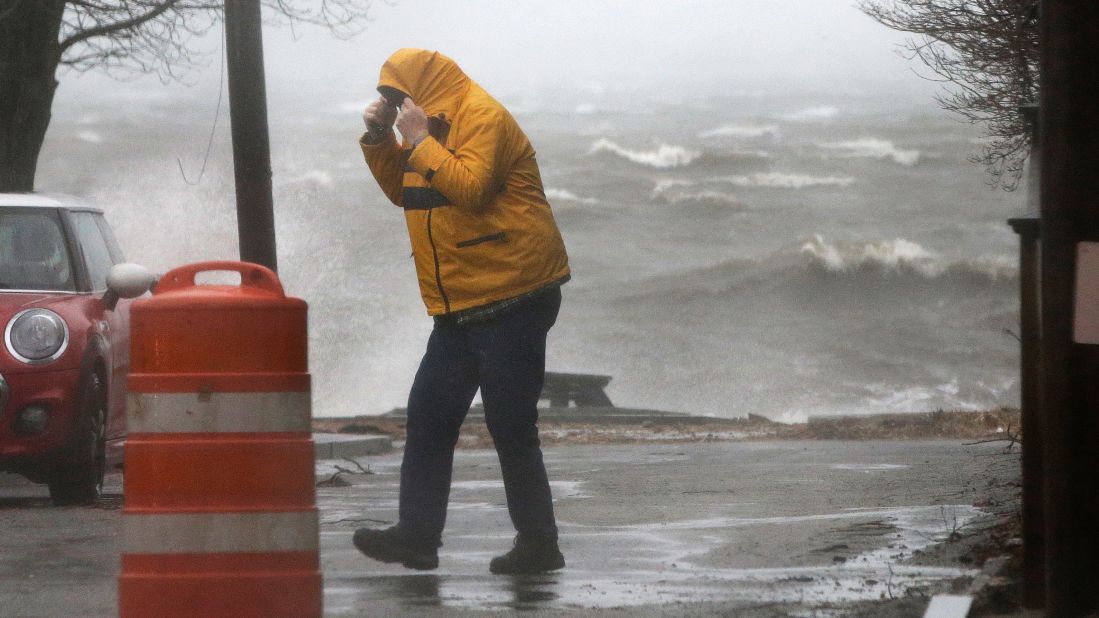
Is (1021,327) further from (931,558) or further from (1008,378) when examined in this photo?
(1008,378)

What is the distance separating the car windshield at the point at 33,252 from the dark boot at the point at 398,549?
3.55 meters

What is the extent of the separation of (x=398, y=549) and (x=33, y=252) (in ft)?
12.7

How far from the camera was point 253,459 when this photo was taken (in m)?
4.86

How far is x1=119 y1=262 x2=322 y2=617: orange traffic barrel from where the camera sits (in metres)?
4.82

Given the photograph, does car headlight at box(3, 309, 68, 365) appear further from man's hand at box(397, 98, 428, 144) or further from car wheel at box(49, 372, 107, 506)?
man's hand at box(397, 98, 428, 144)

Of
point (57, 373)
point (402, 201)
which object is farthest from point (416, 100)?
point (57, 373)

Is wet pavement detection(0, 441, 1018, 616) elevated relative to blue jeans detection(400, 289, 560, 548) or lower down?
lower down

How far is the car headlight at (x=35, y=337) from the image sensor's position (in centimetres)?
868

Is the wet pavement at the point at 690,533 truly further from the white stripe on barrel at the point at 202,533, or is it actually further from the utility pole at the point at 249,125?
the utility pole at the point at 249,125

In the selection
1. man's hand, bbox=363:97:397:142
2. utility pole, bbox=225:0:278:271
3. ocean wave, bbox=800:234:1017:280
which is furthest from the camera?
ocean wave, bbox=800:234:1017:280

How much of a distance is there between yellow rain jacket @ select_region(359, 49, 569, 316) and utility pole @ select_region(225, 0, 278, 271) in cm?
308

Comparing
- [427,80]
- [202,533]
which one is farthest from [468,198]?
[202,533]

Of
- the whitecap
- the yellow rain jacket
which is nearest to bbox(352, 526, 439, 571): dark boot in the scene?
the yellow rain jacket

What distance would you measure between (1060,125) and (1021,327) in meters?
0.71
